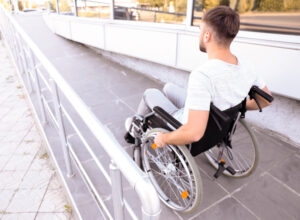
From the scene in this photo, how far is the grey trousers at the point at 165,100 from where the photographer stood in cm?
187

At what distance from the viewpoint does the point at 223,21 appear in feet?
3.88

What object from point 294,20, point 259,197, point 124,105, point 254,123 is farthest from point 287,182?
point 124,105

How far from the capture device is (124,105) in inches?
130

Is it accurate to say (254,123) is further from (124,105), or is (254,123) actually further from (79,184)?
(79,184)

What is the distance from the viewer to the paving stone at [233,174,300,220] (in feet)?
5.56

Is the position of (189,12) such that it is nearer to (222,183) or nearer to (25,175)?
(222,183)

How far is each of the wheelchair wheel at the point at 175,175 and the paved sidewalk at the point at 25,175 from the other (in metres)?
0.77

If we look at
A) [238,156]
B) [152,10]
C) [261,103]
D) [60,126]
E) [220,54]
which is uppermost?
[152,10]

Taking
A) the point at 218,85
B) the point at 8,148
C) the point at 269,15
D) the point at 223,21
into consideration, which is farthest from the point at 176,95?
the point at 8,148

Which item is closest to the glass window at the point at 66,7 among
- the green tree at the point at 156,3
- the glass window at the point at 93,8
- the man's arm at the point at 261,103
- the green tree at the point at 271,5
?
the glass window at the point at 93,8

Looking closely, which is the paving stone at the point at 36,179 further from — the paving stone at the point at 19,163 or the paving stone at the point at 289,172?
the paving stone at the point at 289,172

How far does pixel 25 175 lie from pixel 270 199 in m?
2.24

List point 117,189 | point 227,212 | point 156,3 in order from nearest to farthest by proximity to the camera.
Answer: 1. point 117,189
2. point 227,212
3. point 156,3

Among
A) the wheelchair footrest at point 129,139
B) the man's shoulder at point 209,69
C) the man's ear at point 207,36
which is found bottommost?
the wheelchair footrest at point 129,139
